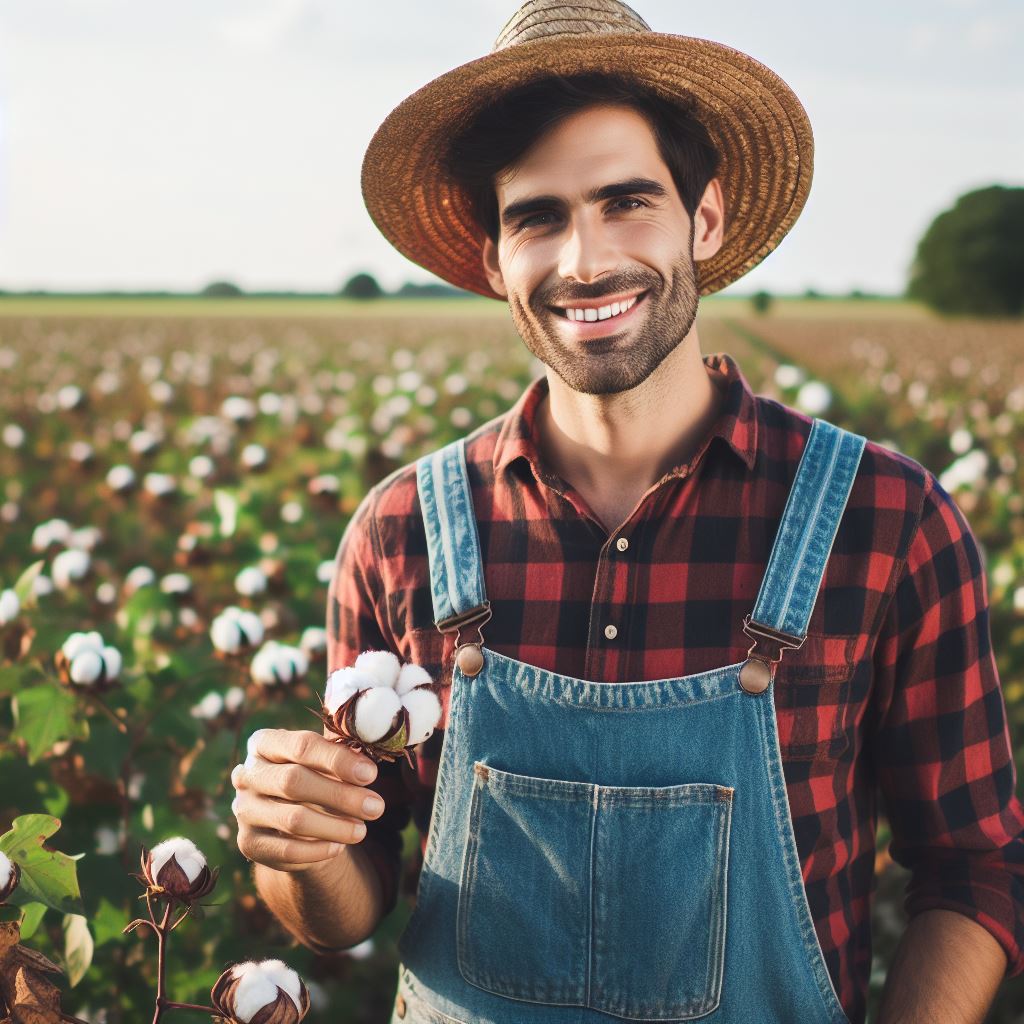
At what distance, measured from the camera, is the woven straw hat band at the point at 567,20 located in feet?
6.09

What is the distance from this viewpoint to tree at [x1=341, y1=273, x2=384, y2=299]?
7050 cm

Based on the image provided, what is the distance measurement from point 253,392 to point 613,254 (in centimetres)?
1016

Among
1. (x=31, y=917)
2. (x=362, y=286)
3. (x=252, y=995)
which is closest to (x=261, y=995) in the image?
(x=252, y=995)

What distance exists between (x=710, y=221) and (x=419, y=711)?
129 centimetres

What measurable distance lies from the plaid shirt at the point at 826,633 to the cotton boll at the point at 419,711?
499mm

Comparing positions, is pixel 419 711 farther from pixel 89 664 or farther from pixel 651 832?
pixel 89 664

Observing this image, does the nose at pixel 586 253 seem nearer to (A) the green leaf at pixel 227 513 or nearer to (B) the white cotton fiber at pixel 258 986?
(B) the white cotton fiber at pixel 258 986

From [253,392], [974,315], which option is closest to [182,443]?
[253,392]

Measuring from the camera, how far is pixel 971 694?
5.58 ft

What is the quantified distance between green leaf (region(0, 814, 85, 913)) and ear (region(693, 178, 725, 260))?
1493 millimetres

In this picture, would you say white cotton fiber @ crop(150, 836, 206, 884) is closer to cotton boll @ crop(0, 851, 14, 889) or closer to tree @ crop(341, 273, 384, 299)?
cotton boll @ crop(0, 851, 14, 889)

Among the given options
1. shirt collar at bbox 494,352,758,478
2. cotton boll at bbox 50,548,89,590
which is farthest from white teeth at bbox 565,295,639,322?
cotton boll at bbox 50,548,89,590

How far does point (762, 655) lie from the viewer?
164 centimetres

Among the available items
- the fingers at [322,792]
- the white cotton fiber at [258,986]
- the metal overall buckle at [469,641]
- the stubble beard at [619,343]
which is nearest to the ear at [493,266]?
the stubble beard at [619,343]
